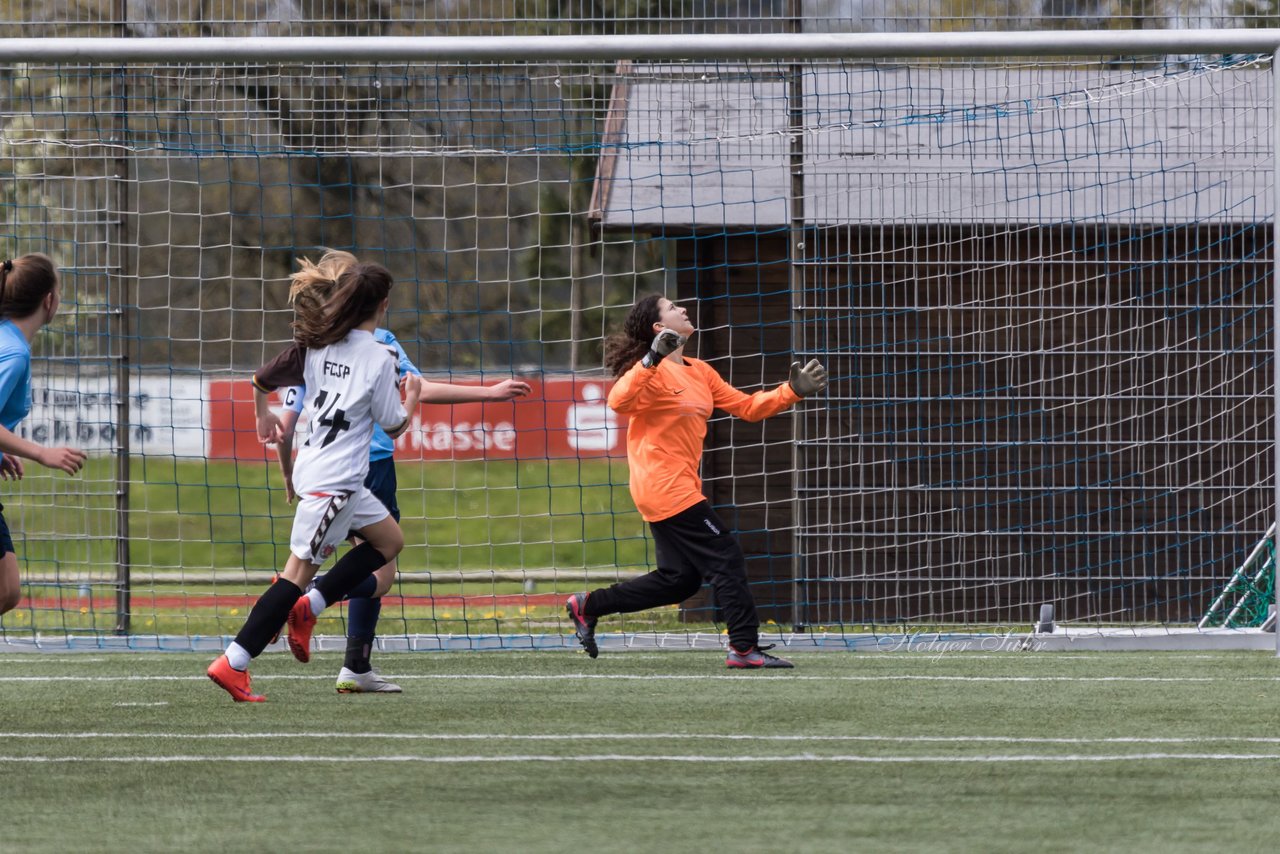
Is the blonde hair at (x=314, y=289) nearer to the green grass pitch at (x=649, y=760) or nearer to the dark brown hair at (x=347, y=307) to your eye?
the dark brown hair at (x=347, y=307)

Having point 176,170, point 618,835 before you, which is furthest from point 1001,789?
point 176,170

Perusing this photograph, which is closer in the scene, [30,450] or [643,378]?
[30,450]

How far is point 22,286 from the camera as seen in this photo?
531cm

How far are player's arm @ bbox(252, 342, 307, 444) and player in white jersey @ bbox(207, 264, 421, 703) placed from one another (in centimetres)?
18

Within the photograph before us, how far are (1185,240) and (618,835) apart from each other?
24.4 ft

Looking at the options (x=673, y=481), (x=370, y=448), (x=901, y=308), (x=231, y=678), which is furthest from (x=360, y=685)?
(x=901, y=308)

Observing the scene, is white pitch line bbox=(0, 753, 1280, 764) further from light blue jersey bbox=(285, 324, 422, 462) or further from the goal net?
the goal net

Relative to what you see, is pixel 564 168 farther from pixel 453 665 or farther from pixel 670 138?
pixel 453 665

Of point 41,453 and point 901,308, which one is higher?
point 901,308

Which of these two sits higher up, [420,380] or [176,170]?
[176,170]

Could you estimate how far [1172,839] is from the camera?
373 cm

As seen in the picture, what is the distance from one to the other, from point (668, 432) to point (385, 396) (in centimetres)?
194

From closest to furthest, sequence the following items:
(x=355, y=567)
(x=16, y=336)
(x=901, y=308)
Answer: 1. (x=16, y=336)
2. (x=355, y=567)
3. (x=901, y=308)

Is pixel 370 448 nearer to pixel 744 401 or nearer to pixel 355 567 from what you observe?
pixel 355 567
